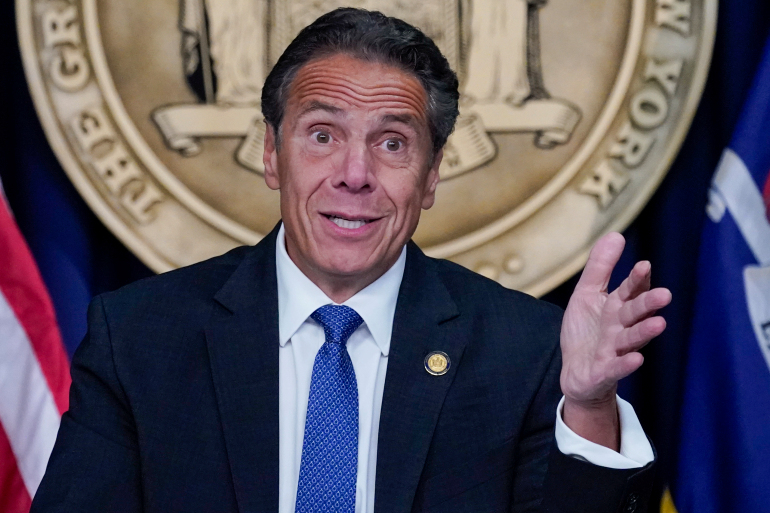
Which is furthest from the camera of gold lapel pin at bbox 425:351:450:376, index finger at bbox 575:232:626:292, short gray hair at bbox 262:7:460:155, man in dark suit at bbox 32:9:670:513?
short gray hair at bbox 262:7:460:155

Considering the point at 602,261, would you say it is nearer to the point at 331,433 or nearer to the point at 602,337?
the point at 602,337

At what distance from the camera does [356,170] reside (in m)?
1.99

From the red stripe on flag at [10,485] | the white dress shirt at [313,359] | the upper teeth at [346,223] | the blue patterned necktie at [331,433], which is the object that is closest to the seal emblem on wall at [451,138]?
the red stripe on flag at [10,485]

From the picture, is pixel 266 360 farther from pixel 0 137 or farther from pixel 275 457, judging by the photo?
pixel 0 137

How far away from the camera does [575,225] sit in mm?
2881

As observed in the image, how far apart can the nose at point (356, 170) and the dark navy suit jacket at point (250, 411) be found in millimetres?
271

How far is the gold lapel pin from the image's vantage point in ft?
6.52

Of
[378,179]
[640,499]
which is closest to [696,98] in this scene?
[378,179]

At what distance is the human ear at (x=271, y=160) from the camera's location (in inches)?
86.2

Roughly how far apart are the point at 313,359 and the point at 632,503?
2.31 feet

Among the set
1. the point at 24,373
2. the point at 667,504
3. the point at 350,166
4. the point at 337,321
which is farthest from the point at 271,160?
the point at 667,504

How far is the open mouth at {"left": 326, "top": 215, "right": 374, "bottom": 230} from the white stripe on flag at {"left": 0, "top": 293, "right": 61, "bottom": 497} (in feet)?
4.05

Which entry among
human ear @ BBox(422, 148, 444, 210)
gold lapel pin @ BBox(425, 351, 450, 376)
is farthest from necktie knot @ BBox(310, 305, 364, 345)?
human ear @ BBox(422, 148, 444, 210)

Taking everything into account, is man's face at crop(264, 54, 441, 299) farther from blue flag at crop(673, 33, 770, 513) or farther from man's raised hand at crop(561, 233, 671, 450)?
blue flag at crop(673, 33, 770, 513)
